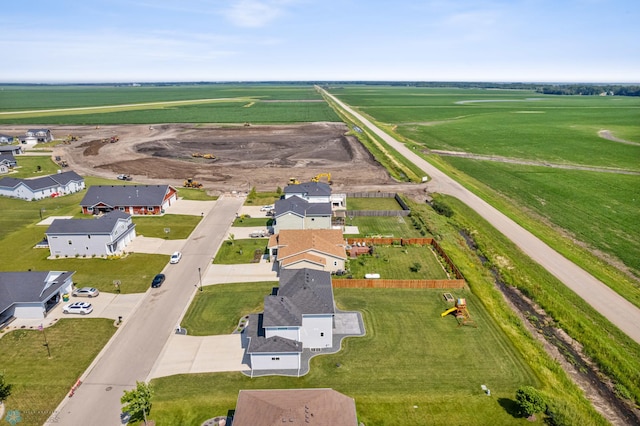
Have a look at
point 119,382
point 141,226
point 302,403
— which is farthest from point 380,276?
point 141,226

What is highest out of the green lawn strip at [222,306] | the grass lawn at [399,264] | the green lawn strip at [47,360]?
the grass lawn at [399,264]

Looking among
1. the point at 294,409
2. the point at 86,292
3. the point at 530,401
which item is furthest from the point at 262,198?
the point at 530,401

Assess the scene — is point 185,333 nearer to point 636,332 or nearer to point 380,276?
point 380,276

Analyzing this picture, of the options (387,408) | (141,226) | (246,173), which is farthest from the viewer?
(246,173)

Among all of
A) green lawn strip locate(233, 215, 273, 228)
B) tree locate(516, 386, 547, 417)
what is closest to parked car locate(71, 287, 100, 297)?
green lawn strip locate(233, 215, 273, 228)

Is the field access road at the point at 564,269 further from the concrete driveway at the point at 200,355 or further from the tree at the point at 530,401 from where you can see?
the concrete driveway at the point at 200,355

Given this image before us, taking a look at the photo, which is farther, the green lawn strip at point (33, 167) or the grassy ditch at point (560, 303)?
the green lawn strip at point (33, 167)

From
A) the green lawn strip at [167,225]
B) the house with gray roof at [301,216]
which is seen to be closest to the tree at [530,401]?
the house with gray roof at [301,216]
